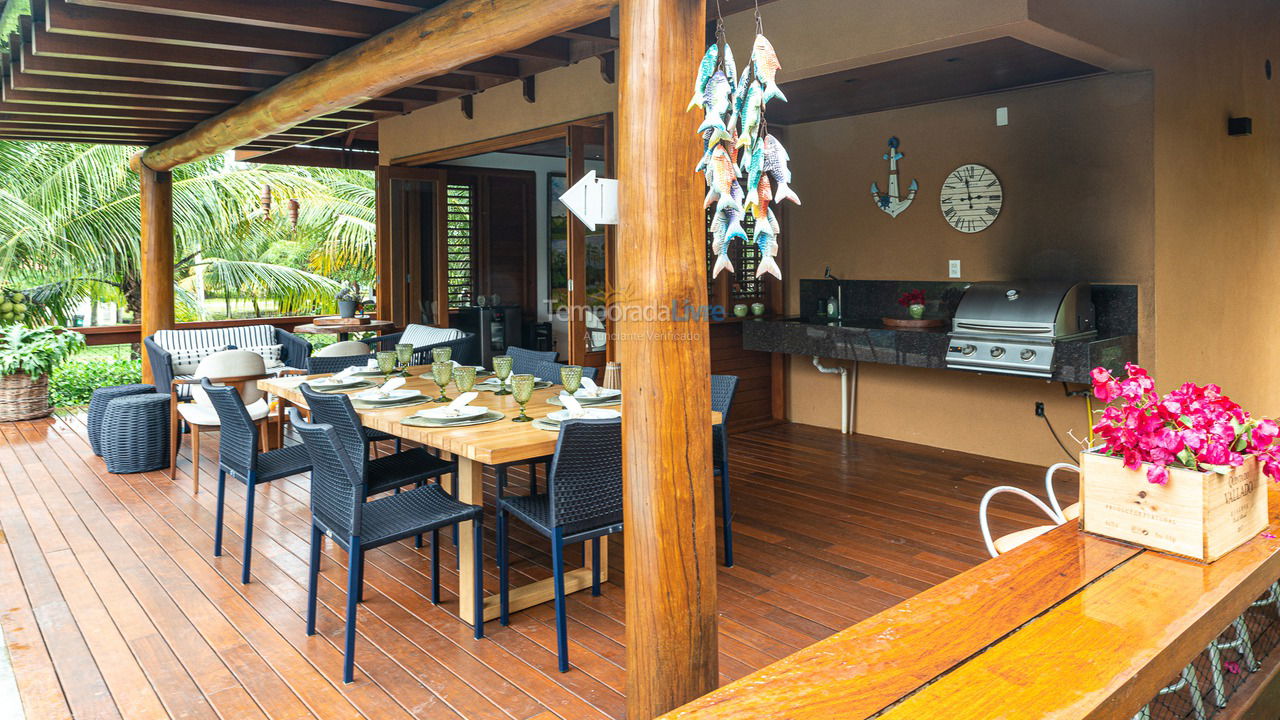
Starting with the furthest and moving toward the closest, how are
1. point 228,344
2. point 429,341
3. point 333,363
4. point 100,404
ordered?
point 228,344 < point 429,341 < point 100,404 < point 333,363

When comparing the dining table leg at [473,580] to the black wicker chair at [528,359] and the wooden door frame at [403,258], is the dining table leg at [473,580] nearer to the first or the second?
the black wicker chair at [528,359]

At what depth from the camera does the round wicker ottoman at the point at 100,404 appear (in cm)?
600

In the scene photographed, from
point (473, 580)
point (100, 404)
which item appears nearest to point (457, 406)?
point (473, 580)

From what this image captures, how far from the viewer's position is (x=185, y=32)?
13.6ft

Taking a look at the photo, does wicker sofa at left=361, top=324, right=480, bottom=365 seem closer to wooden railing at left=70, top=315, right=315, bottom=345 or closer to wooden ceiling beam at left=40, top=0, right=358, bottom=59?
wooden ceiling beam at left=40, top=0, right=358, bottom=59

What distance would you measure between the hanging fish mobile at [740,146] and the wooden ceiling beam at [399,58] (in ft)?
2.20

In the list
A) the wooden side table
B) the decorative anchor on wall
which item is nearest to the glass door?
the wooden side table

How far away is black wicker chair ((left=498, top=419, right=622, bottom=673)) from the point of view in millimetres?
2771

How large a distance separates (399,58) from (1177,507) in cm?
337

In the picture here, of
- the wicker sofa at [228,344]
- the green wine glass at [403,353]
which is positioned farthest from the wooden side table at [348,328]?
the green wine glass at [403,353]

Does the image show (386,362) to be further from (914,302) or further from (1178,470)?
(1178,470)

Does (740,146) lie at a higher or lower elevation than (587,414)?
higher

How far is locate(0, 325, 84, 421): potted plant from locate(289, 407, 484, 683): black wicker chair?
18.7 feet

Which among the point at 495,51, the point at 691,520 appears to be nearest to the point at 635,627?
the point at 691,520
